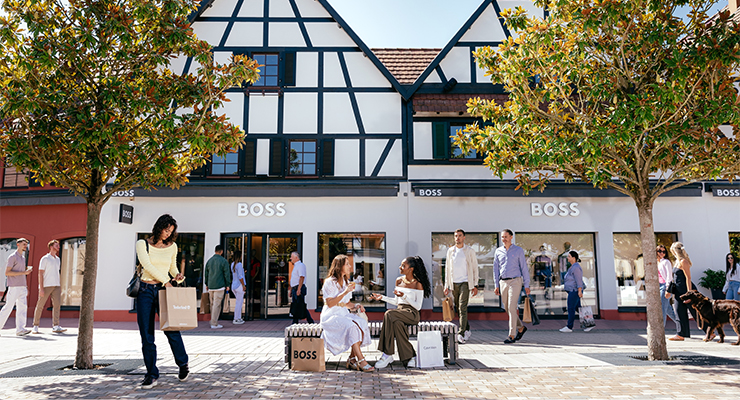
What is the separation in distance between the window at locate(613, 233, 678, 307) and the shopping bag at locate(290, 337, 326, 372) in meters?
9.86

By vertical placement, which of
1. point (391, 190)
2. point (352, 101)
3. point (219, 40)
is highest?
point (219, 40)

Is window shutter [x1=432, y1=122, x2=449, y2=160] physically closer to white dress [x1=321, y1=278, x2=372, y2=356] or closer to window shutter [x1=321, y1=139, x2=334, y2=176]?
window shutter [x1=321, y1=139, x2=334, y2=176]

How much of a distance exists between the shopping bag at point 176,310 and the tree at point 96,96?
2022 millimetres

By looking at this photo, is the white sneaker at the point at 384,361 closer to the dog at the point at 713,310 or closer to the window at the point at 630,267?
the dog at the point at 713,310

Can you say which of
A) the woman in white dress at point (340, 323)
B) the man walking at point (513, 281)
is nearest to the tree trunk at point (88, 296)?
the woman in white dress at point (340, 323)

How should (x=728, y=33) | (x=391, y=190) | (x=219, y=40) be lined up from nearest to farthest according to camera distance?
(x=728, y=33), (x=391, y=190), (x=219, y=40)

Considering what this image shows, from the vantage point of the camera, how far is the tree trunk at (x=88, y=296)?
6555 millimetres

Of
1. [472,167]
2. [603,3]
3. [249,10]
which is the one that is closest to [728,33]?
[603,3]

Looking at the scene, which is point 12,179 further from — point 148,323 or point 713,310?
point 713,310

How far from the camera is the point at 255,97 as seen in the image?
534 inches

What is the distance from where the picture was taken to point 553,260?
1332 cm

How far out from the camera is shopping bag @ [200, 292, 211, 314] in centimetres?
1221

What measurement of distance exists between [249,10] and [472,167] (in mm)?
7556

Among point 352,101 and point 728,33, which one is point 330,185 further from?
point 728,33
